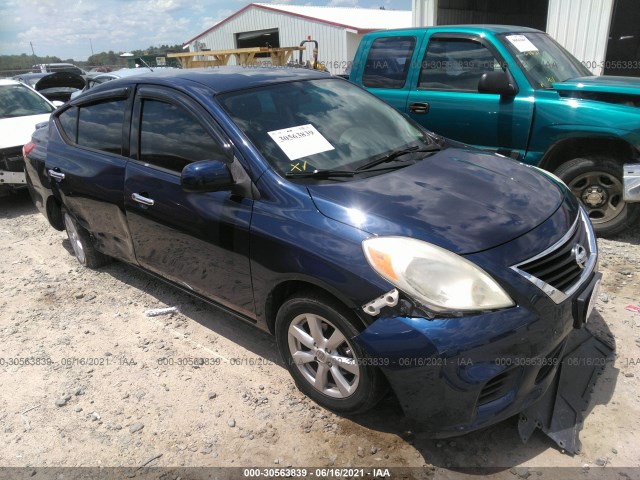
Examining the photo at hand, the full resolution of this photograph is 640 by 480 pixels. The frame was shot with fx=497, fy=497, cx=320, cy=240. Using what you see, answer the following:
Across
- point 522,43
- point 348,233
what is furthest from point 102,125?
point 522,43

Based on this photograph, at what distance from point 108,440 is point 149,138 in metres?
1.84

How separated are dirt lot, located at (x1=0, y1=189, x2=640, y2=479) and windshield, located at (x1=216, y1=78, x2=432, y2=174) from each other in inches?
52.0

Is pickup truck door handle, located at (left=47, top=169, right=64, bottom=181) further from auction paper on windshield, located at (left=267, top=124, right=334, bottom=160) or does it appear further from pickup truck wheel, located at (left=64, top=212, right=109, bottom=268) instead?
auction paper on windshield, located at (left=267, top=124, right=334, bottom=160)

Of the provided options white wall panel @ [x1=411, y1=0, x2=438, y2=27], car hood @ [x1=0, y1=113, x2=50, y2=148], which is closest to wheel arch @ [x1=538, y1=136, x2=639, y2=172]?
car hood @ [x1=0, y1=113, x2=50, y2=148]

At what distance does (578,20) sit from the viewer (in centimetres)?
843

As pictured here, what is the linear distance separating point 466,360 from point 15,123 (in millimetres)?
7296

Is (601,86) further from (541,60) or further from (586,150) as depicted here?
(541,60)

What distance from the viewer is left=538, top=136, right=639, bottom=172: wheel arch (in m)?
4.28

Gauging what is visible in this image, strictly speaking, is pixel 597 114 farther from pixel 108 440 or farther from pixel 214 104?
pixel 108 440

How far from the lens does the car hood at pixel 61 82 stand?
10.6 m

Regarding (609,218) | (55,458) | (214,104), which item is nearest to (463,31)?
(609,218)

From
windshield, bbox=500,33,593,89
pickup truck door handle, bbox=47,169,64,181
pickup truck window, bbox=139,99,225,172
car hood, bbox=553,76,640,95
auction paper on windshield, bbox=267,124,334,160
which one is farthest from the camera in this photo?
windshield, bbox=500,33,593,89

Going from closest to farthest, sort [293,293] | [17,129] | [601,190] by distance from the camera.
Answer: [293,293], [601,190], [17,129]

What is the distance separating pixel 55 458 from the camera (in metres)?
2.54
